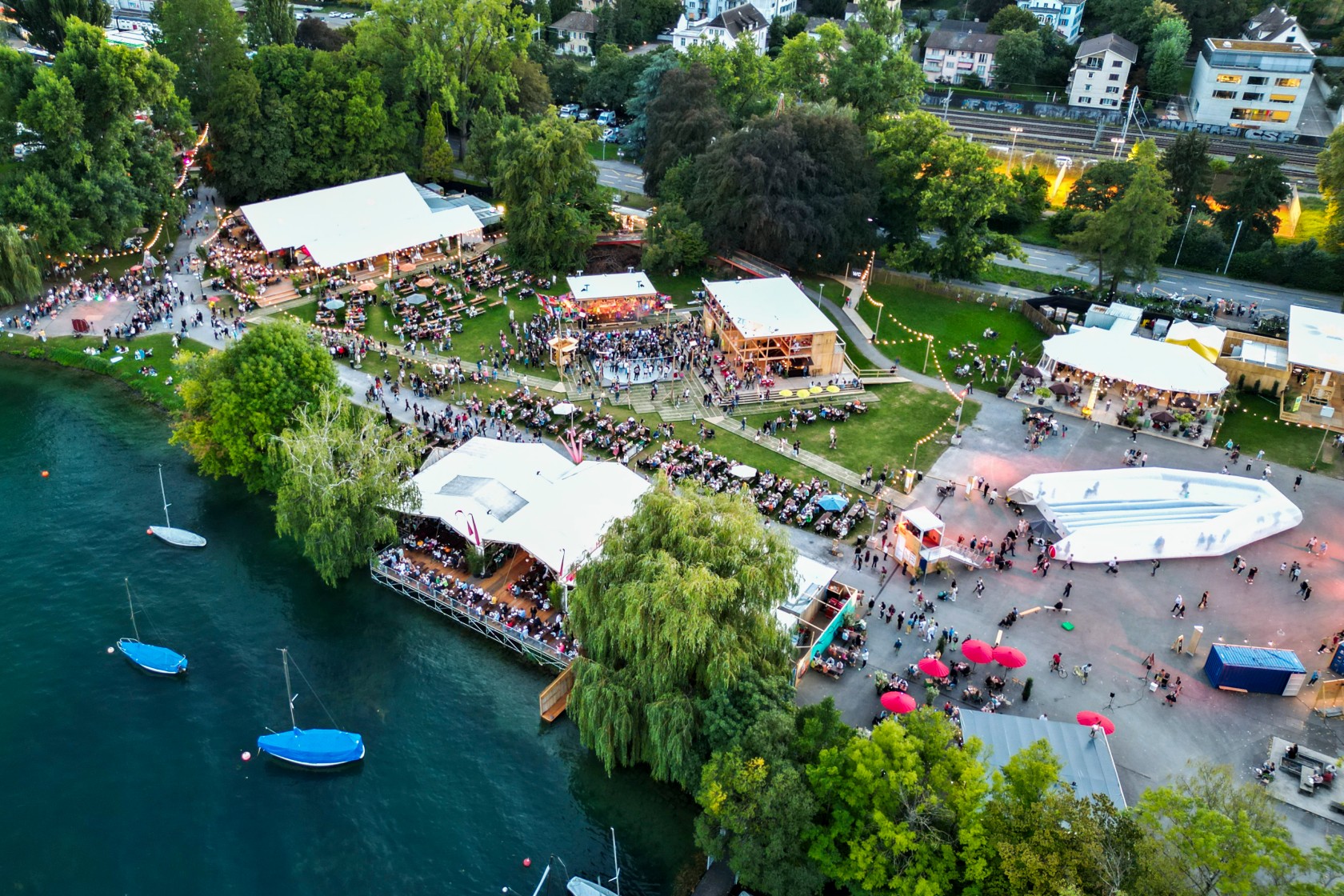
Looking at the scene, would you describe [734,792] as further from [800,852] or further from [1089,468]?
[1089,468]

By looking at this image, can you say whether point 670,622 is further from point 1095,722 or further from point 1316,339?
point 1316,339

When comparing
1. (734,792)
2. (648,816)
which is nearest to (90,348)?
(648,816)

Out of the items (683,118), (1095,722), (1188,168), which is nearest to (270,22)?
(683,118)

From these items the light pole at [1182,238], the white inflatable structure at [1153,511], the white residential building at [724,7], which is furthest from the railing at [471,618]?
the white residential building at [724,7]

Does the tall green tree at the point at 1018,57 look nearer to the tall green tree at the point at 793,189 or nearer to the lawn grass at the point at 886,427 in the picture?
the tall green tree at the point at 793,189

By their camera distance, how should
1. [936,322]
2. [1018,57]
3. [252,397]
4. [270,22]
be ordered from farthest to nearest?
[1018,57] < [270,22] < [936,322] < [252,397]

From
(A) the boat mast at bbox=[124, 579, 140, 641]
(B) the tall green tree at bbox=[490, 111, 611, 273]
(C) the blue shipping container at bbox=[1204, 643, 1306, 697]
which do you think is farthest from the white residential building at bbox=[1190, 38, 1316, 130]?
(A) the boat mast at bbox=[124, 579, 140, 641]
